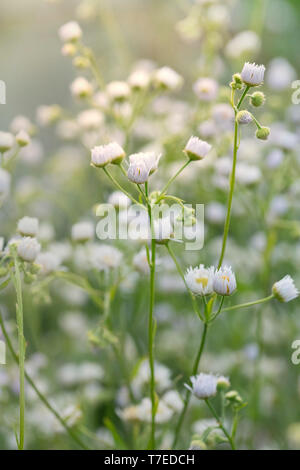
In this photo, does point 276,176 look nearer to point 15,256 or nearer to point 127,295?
point 127,295

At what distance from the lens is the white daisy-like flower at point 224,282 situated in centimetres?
47

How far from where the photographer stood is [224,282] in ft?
1.54

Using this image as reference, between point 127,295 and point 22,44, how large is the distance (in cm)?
100

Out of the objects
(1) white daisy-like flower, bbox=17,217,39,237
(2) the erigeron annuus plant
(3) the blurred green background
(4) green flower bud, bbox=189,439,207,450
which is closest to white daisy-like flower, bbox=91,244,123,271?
(2) the erigeron annuus plant

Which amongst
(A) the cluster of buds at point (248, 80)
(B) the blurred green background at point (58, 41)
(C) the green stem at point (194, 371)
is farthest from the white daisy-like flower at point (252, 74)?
(B) the blurred green background at point (58, 41)

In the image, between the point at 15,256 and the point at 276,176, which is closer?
the point at 15,256

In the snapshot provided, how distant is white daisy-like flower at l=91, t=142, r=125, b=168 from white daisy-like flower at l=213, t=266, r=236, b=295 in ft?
0.44

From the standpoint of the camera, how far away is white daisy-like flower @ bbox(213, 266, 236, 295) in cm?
47

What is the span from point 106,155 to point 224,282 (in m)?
0.15

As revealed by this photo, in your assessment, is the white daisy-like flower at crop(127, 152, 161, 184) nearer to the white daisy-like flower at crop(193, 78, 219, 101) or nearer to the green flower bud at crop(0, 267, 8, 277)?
the green flower bud at crop(0, 267, 8, 277)

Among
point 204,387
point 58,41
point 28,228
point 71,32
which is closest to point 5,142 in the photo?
point 28,228

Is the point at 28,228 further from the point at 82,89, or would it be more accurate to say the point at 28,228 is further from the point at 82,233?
the point at 82,89

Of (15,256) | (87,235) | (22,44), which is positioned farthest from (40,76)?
(15,256)
